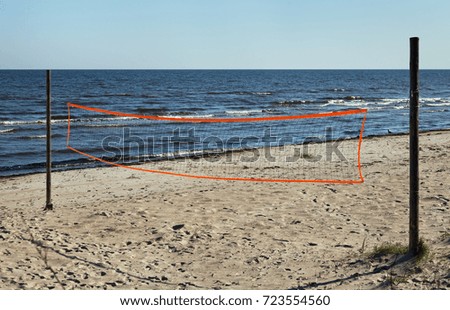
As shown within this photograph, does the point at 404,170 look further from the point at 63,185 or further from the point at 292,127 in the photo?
the point at 292,127

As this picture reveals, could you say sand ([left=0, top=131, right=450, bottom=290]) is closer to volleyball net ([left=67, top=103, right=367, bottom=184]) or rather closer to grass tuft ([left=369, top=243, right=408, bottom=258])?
grass tuft ([left=369, top=243, right=408, bottom=258])

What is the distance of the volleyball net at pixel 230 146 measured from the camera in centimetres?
1270

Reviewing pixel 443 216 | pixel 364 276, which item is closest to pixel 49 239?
pixel 364 276

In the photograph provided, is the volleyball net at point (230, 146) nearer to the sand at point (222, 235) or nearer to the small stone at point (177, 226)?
the sand at point (222, 235)

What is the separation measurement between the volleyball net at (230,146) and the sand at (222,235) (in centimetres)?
151

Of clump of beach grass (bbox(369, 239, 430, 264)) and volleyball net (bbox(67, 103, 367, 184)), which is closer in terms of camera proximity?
clump of beach grass (bbox(369, 239, 430, 264))
